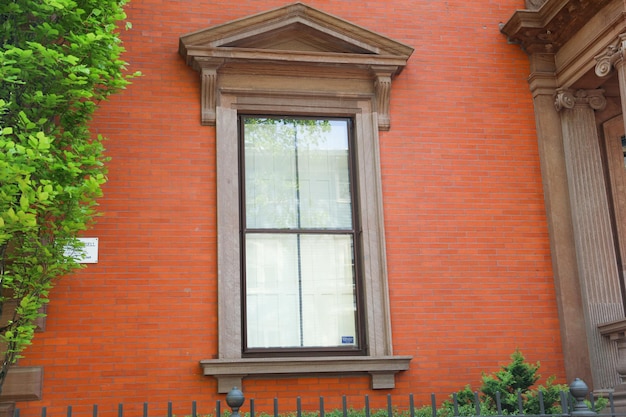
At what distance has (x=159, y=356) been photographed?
8938 mm

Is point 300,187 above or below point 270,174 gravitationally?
below

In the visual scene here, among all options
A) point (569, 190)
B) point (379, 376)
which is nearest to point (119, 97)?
point (379, 376)

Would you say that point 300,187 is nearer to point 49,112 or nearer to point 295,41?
point 295,41

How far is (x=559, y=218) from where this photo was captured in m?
10.1

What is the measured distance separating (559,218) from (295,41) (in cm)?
386

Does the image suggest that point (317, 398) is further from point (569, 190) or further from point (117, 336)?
point (569, 190)

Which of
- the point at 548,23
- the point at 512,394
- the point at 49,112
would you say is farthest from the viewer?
the point at 548,23

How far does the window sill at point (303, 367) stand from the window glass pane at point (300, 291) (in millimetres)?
431

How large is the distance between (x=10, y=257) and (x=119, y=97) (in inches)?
102

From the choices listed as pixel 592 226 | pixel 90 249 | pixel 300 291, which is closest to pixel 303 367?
pixel 300 291

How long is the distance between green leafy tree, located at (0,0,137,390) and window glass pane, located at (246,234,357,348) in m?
2.28

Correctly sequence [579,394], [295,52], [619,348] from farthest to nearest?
[295,52], [619,348], [579,394]

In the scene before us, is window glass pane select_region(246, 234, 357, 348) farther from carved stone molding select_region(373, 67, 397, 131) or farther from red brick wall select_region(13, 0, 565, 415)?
carved stone molding select_region(373, 67, 397, 131)

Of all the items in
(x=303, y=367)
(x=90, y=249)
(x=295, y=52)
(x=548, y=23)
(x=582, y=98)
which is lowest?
(x=303, y=367)
